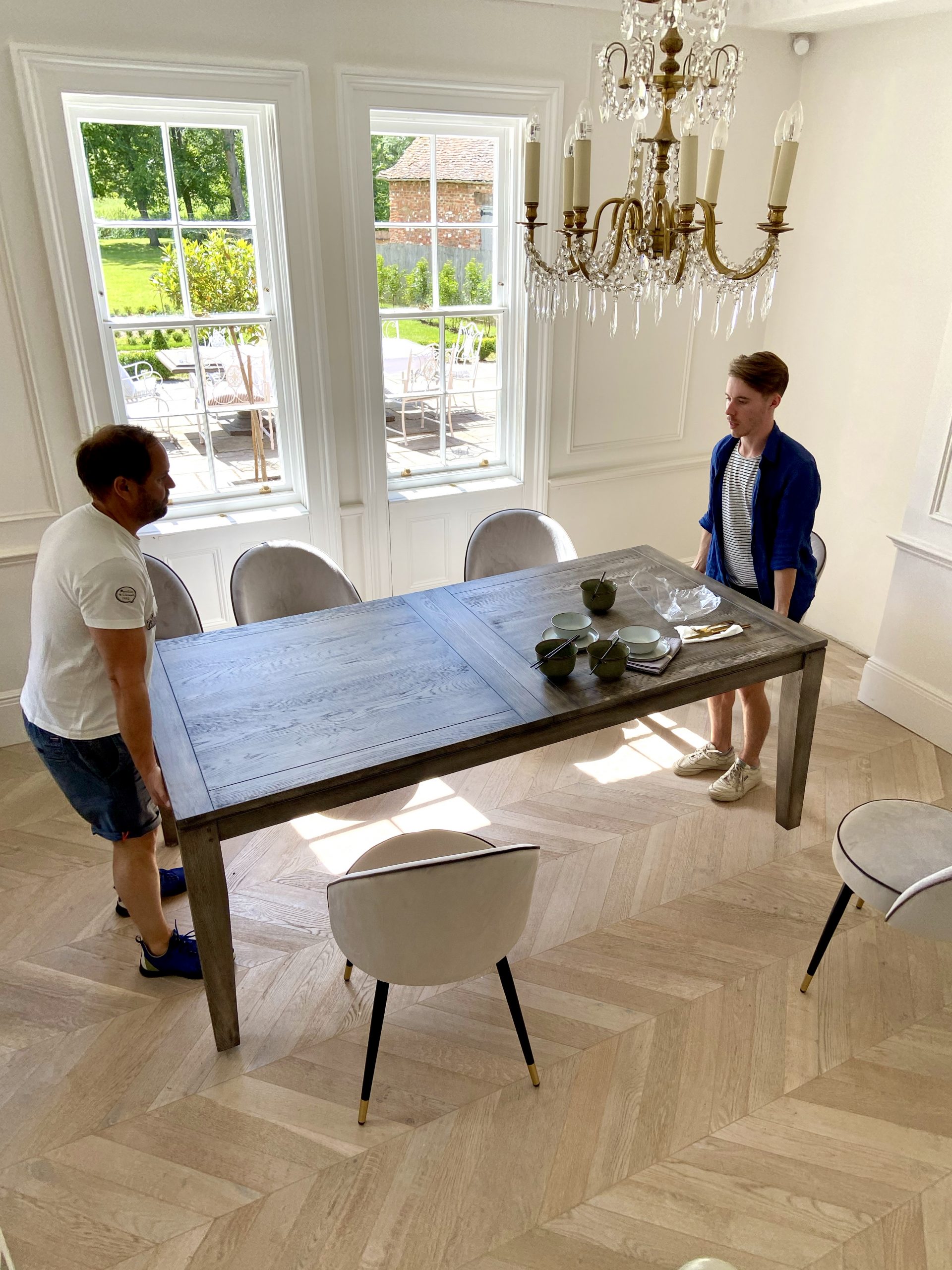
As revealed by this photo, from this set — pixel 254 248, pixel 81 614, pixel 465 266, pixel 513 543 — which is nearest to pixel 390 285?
pixel 465 266

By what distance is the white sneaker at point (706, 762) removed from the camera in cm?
338

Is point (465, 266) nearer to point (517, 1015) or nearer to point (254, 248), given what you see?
point (254, 248)

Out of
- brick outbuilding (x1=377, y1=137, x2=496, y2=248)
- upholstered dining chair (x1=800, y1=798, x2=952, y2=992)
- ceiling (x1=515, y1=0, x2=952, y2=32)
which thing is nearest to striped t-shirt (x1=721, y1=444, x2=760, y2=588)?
upholstered dining chair (x1=800, y1=798, x2=952, y2=992)

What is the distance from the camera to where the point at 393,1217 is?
6.24 feet

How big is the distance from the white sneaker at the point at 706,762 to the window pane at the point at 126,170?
2.98 m

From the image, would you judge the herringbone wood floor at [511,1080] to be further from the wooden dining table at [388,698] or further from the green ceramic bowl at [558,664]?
the green ceramic bowl at [558,664]

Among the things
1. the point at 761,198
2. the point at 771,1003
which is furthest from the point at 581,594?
the point at 761,198

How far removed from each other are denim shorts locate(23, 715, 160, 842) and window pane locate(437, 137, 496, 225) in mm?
2815

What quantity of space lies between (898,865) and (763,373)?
1.51 metres

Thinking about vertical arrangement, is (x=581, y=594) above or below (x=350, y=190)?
below

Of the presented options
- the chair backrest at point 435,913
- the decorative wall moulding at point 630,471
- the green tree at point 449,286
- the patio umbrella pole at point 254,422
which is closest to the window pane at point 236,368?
the patio umbrella pole at point 254,422

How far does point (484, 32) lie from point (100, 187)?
164cm

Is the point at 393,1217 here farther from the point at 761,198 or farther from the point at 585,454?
the point at 761,198

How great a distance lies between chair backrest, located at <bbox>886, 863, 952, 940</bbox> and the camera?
1928 mm
